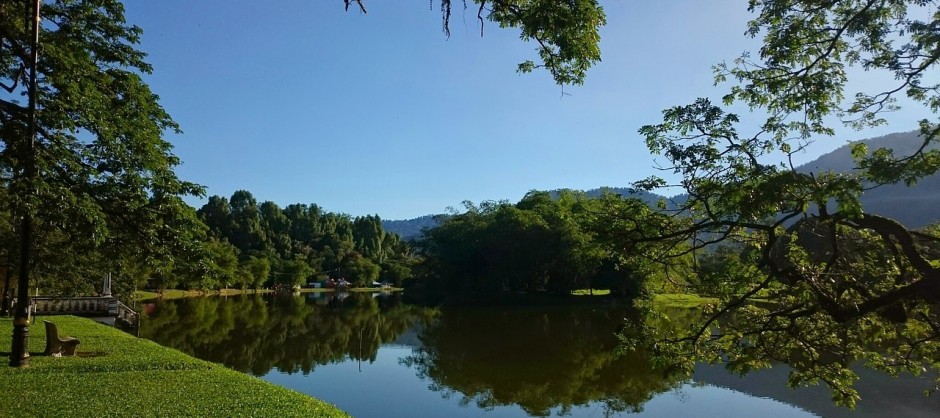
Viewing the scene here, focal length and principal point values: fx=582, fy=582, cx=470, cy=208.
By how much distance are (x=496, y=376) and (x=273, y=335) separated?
1532 centimetres

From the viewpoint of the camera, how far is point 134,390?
970 cm

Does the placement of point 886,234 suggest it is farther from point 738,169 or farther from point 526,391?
point 526,391

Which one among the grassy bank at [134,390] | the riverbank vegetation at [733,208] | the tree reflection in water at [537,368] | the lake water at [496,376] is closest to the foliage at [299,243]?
the lake water at [496,376]

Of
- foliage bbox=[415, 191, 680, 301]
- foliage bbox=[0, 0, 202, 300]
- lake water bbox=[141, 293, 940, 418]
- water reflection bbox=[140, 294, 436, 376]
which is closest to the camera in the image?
foliage bbox=[0, 0, 202, 300]

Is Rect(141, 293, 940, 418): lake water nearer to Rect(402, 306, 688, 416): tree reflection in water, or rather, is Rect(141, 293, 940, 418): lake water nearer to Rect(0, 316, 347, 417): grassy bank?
Rect(402, 306, 688, 416): tree reflection in water

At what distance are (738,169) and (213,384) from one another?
32.8 ft

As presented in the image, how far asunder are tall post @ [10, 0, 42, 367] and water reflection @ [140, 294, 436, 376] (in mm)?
8633

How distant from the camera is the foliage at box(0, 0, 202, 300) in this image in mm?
7859

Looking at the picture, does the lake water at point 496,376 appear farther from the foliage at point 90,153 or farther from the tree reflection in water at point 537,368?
the foliage at point 90,153

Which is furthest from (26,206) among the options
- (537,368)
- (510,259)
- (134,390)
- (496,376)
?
(510,259)

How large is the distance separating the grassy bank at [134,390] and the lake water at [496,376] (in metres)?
3.97

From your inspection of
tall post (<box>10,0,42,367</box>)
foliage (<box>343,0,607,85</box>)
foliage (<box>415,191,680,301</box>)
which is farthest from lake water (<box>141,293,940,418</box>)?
foliage (<box>415,191,680,301</box>)

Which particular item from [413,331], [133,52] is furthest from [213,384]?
[413,331]

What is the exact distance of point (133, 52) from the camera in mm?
11773
